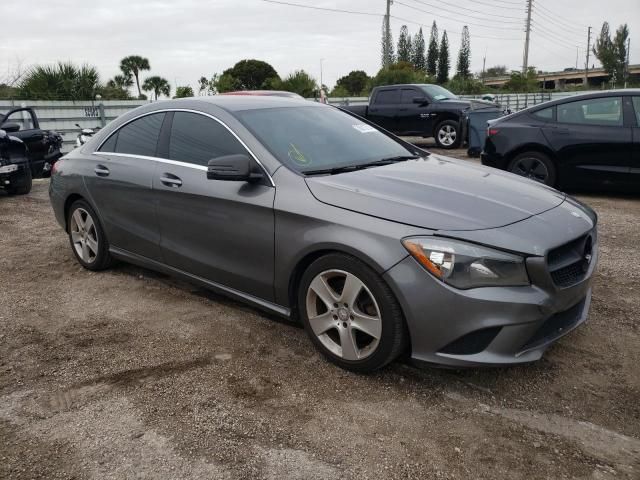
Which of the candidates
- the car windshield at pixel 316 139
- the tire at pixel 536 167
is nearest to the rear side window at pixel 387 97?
the tire at pixel 536 167

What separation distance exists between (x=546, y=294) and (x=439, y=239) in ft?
1.89

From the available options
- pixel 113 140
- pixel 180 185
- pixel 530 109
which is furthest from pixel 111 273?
pixel 530 109

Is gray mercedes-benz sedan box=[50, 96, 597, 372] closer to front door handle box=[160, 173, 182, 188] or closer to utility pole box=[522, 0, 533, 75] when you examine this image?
front door handle box=[160, 173, 182, 188]

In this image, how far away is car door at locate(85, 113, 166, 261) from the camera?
4.26 meters

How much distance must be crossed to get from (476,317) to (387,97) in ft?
46.0

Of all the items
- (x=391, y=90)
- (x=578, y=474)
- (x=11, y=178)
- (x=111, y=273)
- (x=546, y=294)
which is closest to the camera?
(x=578, y=474)

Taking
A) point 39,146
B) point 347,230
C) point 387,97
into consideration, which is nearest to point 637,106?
point 347,230

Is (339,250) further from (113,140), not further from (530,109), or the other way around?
(530,109)

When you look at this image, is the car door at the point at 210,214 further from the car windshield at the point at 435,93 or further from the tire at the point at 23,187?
the car windshield at the point at 435,93

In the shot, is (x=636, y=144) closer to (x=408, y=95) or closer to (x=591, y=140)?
(x=591, y=140)

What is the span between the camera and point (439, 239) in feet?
9.17

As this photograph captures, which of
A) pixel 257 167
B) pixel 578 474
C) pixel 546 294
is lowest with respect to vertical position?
pixel 578 474

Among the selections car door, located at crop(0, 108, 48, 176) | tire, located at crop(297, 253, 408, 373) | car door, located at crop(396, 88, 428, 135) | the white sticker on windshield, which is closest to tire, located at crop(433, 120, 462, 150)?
car door, located at crop(396, 88, 428, 135)

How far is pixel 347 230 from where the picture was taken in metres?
3.01
